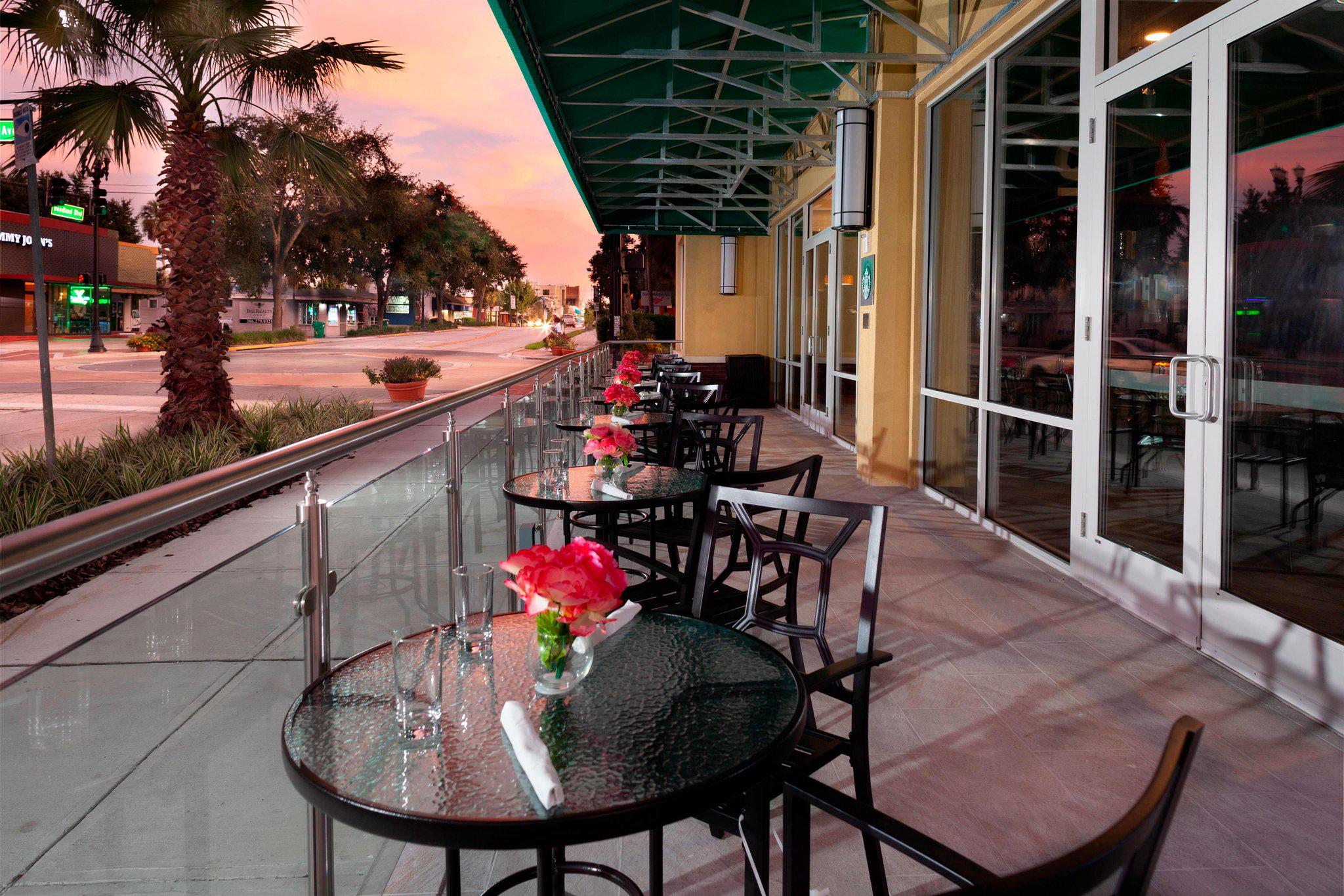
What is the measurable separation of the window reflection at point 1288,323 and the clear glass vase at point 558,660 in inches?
109

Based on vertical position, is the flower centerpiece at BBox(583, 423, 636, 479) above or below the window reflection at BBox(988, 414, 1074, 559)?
above

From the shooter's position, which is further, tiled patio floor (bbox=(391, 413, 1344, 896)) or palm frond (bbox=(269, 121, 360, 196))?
palm frond (bbox=(269, 121, 360, 196))

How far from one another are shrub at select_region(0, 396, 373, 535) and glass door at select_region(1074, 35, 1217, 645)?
5.23m

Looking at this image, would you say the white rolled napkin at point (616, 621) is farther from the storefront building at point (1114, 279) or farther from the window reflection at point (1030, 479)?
the window reflection at point (1030, 479)

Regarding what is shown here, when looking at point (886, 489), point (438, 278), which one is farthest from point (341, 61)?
point (438, 278)

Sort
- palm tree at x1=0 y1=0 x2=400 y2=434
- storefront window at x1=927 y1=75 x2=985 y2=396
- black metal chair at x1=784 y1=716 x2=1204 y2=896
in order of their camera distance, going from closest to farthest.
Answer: black metal chair at x1=784 y1=716 x2=1204 y2=896, storefront window at x1=927 y1=75 x2=985 y2=396, palm tree at x1=0 y1=0 x2=400 y2=434

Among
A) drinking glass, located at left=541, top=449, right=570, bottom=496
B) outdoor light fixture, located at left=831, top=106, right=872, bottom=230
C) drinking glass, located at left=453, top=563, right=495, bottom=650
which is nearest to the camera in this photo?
drinking glass, located at left=453, top=563, right=495, bottom=650

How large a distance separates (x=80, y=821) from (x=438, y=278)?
1800 inches

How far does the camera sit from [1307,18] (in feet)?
10.1

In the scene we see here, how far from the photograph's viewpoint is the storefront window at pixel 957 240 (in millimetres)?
6059

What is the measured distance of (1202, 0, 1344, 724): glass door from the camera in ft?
9.82

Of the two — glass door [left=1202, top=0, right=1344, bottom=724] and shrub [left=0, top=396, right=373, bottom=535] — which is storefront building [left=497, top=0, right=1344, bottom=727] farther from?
shrub [left=0, top=396, right=373, bottom=535]

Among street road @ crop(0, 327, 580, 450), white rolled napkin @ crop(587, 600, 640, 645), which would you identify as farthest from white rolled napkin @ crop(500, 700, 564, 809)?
street road @ crop(0, 327, 580, 450)

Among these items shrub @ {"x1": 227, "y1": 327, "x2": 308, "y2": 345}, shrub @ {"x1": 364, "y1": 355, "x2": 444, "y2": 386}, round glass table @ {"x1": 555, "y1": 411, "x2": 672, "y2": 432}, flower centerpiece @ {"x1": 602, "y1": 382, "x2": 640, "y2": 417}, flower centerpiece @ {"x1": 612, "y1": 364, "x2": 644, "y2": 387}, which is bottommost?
round glass table @ {"x1": 555, "y1": 411, "x2": 672, "y2": 432}
